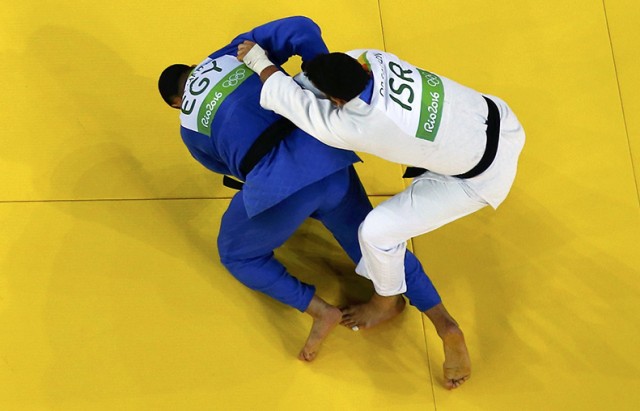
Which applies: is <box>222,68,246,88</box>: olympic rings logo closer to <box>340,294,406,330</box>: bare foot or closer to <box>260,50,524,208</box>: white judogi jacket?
<box>260,50,524,208</box>: white judogi jacket

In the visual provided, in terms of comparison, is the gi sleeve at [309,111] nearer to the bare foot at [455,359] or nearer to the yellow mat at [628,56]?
the bare foot at [455,359]

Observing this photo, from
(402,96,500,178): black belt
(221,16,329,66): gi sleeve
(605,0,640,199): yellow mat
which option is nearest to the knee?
(402,96,500,178): black belt

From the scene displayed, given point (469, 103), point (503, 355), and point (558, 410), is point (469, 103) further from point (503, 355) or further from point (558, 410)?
point (558, 410)

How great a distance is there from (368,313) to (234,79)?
36.8 inches

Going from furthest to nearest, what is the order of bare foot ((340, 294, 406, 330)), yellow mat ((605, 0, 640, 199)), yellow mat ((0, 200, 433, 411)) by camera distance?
yellow mat ((605, 0, 640, 199)) < bare foot ((340, 294, 406, 330)) < yellow mat ((0, 200, 433, 411))

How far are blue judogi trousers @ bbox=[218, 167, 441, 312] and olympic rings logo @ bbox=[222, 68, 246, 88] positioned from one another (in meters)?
0.34

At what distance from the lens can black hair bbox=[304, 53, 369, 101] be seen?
1591 mm

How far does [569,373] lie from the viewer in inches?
92.6

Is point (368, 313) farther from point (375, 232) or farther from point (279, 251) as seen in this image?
point (375, 232)

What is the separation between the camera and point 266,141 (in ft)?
5.97

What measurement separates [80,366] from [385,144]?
122 centimetres

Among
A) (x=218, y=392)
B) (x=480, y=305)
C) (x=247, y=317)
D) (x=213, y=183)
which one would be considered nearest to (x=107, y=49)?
(x=213, y=183)

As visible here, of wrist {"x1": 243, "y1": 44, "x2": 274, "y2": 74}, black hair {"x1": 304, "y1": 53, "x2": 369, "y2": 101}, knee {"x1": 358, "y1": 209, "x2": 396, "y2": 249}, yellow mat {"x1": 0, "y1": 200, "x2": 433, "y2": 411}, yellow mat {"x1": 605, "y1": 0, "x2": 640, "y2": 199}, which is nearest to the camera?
black hair {"x1": 304, "y1": 53, "x2": 369, "y2": 101}

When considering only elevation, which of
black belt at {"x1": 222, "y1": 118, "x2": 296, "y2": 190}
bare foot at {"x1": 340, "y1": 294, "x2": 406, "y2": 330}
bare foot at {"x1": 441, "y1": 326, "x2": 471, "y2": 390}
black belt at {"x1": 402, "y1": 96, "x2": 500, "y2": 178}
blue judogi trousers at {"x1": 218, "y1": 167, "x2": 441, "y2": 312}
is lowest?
bare foot at {"x1": 441, "y1": 326, "x2": 471, "y2": 390}
